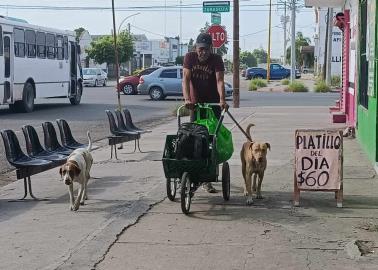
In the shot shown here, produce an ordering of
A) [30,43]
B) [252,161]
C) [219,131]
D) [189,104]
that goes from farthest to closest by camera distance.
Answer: [30,43] → [189,104] → [219,131] → [252,161]

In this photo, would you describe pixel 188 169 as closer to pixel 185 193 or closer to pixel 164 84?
pixel 185 193

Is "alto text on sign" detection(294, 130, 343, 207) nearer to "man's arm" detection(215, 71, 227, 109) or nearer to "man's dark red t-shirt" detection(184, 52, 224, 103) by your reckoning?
"man's arm" detection(215, 71, 227, 109)

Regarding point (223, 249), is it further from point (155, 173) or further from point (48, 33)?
point (48, 33)

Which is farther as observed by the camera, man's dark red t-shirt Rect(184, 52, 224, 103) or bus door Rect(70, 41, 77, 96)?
bus door Rect(70, 41, 77, 96)

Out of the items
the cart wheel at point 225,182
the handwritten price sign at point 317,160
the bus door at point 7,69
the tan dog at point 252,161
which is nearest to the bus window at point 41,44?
the bus door at point 7,69

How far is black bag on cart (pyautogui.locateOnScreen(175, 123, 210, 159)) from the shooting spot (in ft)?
25.2

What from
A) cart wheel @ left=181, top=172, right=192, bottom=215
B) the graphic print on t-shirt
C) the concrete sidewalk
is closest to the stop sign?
the concrete sidewalk

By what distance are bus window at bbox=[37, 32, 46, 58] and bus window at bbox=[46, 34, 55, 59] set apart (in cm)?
32

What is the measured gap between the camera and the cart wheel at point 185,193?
24.3ft

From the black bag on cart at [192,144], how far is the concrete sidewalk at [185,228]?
0.67 meters

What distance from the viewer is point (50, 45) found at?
27016mm

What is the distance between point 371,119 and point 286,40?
91007mm

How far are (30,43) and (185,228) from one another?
759 inches

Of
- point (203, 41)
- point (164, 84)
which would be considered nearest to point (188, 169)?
point (203, 41)
